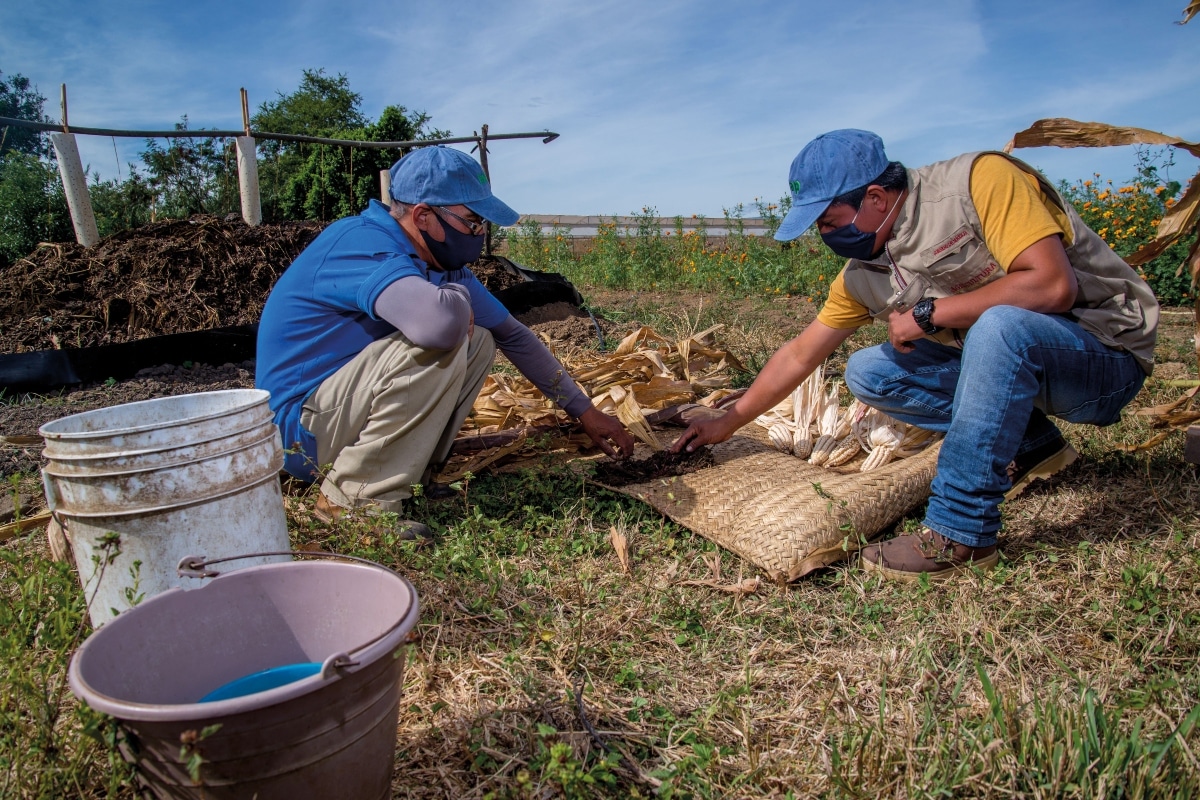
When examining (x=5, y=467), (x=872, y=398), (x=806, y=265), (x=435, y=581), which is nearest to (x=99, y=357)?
(x=5, y=467)

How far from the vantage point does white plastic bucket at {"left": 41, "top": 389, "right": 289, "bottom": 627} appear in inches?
77.7

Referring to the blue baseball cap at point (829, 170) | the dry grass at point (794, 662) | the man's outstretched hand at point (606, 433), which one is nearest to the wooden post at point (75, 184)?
the dry grass at point (794, 662)

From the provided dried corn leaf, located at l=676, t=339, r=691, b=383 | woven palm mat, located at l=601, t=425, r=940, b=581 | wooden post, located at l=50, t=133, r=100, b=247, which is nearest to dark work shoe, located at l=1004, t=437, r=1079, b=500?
woven palm mat, located at l=601, t=425, r=940, b=581

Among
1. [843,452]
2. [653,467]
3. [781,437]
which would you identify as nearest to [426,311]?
[653,467]

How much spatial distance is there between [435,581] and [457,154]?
164 centimetres

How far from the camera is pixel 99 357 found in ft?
17.3

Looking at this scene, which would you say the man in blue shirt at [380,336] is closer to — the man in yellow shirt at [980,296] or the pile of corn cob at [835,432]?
the man in yellow shirt at [980,296]

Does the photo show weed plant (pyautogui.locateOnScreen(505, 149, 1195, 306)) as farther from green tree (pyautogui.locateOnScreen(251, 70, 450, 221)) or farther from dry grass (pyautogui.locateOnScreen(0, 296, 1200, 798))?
dry grass (pyautogui.locateOnScreen(0, 296, 1200, 798))

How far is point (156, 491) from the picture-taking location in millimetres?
2029

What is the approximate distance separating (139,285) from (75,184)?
4.95 feet

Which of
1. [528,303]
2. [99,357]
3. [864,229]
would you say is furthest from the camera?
[528,303]

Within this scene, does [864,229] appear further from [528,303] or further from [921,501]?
[528,303]

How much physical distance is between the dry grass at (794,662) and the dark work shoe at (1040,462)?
3.6 inches

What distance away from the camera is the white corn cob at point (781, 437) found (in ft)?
12.0
